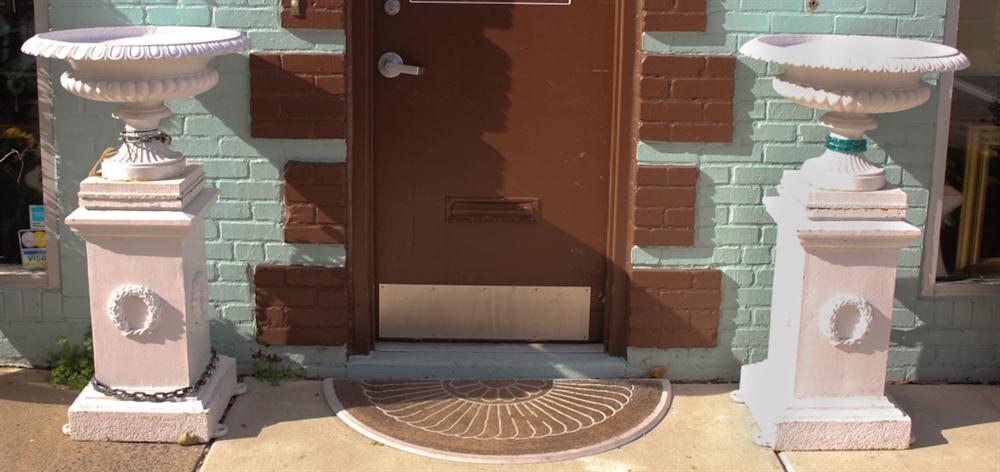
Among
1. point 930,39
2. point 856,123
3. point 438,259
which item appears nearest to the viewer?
point 856,123

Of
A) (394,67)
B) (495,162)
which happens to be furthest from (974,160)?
(394,67)

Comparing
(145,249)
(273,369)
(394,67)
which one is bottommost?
(273,369)

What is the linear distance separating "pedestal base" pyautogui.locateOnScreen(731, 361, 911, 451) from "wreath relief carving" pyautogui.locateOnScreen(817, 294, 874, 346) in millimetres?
229

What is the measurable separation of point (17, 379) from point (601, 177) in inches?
96.3

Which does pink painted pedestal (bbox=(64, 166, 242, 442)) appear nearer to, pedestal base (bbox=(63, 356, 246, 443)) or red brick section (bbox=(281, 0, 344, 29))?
pedestal base (bbox=(63, 356, 246, 443))

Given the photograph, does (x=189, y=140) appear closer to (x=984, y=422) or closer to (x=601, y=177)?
(x=601, y=177)

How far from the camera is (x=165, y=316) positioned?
13.6 ft

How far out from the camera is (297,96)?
449cm

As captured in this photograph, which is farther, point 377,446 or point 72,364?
point 72,364

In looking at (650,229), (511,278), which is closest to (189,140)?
(511,278)

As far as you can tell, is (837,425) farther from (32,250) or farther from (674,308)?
(32,250)

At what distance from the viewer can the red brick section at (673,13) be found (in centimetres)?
440

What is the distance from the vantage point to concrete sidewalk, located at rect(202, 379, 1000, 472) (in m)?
4.11

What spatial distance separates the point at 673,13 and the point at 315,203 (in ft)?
5.02
